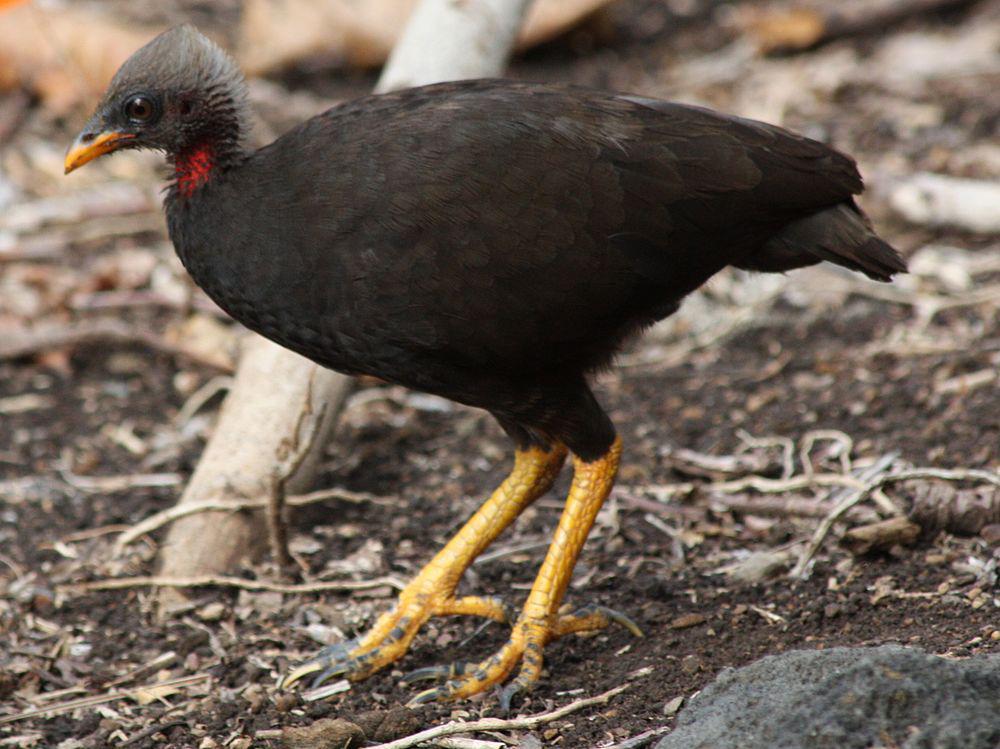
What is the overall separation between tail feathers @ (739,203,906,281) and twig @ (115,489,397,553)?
1914 millimetres

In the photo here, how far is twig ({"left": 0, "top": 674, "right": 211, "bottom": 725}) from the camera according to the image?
4172 millimetres

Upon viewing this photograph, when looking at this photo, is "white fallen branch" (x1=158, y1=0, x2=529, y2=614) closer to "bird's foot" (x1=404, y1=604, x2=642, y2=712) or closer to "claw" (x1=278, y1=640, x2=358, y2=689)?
"claw" (x1=278, y1=640, x2=358, y2=689)

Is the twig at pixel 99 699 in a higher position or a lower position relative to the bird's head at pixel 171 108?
lower

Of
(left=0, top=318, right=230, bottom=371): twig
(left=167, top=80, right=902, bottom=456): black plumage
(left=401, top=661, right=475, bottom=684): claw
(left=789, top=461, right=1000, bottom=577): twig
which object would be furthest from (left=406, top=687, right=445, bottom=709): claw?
(left=0, top=318, right=230, bottom=371): twig

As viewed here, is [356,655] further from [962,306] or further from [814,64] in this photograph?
[814,64]

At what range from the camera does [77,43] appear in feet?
28.0

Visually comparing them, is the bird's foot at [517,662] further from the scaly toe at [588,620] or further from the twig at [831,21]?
the twig at [831,21]

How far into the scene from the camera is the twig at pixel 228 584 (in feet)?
15.5

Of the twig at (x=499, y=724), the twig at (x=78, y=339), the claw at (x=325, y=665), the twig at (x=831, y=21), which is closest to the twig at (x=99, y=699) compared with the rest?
A: the claw at (x=325, y=665)

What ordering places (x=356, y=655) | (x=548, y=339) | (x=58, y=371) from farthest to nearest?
(x=58, y=371) < (x=356, y=655) < (x=548, y=339)

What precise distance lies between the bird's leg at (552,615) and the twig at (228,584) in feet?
1.91

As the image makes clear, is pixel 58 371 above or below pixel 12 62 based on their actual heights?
below

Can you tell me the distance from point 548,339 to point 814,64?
5608 millimetres

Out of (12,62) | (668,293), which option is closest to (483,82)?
(668,293)
